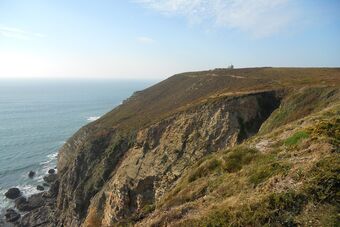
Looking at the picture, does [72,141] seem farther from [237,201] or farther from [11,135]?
[237,201]

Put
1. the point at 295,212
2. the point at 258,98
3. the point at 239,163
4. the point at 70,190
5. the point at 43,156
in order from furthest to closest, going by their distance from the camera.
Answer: the point at 43,156 < the point at 70,190 < the point at 258,98 < the point at 239,163 < the point at 295,212

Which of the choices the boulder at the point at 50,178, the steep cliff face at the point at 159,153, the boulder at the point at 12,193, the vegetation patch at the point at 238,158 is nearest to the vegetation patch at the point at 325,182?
the vegetation patch at the point at 238,158

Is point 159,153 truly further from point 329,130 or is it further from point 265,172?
point 265,172

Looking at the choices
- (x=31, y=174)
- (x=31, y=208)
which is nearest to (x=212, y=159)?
(x=31, y=208)

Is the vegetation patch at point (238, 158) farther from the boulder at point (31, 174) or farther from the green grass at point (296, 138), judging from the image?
the boulder at point (31, 174)

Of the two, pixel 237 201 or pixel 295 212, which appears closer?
pixel 295 212

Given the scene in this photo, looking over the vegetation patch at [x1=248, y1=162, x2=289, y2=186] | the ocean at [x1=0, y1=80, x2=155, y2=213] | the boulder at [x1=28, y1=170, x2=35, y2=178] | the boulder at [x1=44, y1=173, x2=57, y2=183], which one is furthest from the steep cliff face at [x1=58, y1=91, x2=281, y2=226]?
the boulder at [x1=28, y1=170, x2=35, y2=178]

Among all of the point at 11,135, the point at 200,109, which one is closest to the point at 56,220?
the point at 200,109
